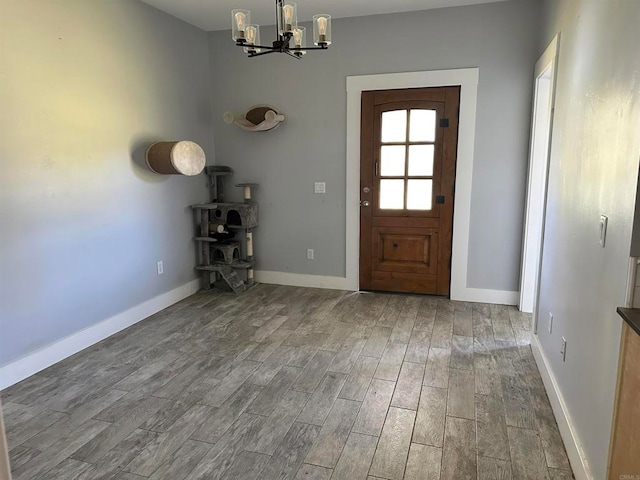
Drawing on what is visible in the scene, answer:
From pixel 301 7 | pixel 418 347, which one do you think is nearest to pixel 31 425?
pixel 418 347

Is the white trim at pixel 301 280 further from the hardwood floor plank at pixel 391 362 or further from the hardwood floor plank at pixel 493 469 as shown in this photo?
the hardwood floor plank at pixel 493 469

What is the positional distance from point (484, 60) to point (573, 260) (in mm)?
2332

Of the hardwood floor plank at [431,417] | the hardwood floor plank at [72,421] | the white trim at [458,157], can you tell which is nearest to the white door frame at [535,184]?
the white trim at [458,157]

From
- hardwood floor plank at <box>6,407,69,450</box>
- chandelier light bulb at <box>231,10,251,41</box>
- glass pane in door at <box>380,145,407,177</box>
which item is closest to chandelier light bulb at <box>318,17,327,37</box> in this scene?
chandelier light bulb at <box>231,10,251,41</box>

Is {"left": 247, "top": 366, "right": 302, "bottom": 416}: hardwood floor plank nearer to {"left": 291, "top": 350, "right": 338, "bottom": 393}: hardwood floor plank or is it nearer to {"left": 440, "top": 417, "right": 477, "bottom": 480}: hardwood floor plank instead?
{"left": 291, "top": 350, "right": 338, "bottom": 393}: hardwood floor plank

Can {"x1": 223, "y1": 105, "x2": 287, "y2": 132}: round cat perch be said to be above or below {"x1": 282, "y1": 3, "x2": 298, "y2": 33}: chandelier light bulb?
below

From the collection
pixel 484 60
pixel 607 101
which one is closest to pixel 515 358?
pixel 607 101

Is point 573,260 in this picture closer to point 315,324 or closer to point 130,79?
point 315,324

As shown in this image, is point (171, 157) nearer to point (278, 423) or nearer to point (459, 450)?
point (278, 423)

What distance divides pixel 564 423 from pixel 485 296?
2067 millimetres

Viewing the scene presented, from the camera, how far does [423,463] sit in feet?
6.35

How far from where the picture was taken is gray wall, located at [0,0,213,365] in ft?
8.62

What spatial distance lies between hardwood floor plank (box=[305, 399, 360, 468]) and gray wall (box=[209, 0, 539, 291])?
7.24 feet

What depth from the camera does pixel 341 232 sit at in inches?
174
